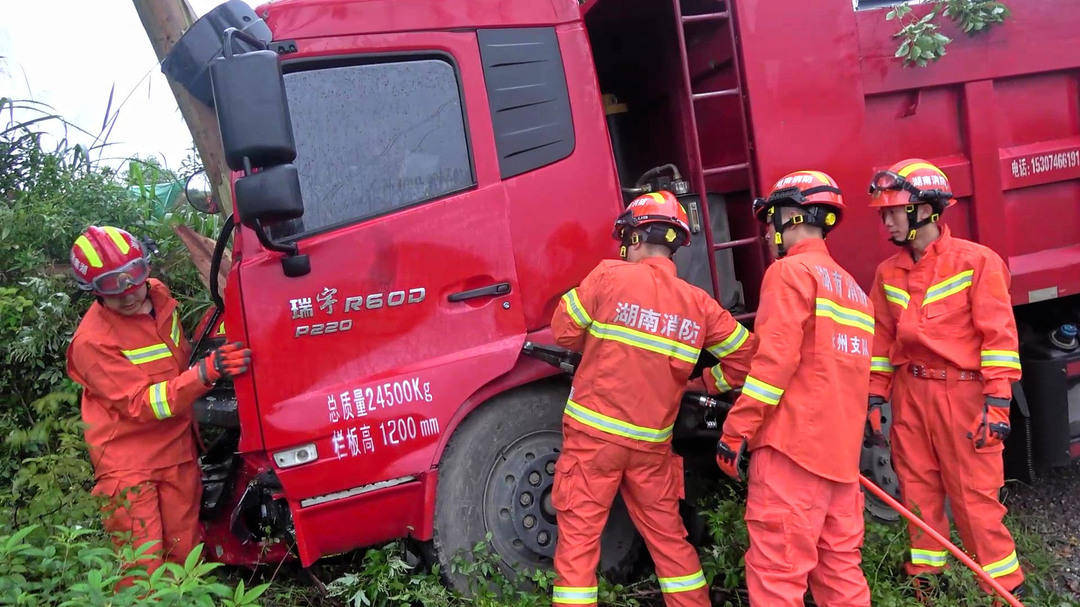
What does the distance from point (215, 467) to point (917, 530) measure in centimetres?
307

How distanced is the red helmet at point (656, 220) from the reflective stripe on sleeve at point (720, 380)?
0.52 metres

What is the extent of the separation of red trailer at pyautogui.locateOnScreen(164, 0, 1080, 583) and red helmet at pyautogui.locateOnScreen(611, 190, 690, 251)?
193 mm

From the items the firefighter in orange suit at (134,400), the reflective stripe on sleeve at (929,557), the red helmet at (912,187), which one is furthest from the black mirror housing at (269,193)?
the reflective stripe on sleeve at (929,557)

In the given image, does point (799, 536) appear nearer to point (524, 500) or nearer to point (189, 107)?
point (524, 500)

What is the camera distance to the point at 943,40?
3.24m

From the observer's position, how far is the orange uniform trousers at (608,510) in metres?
2.88

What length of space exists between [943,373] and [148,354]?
327 cm

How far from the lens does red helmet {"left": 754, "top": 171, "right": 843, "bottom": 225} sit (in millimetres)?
2908

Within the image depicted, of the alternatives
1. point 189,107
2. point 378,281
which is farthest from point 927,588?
point 189,107

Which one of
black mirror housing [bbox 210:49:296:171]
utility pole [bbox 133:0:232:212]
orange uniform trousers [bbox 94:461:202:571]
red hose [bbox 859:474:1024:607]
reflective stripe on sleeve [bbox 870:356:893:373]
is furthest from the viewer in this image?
utility pole [bbox 133:0:232:212]

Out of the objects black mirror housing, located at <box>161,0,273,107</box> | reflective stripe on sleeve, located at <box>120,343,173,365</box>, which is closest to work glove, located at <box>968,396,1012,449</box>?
black mirror housing, located at <box>161,0,273,107</box>

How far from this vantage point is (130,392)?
10.2ft

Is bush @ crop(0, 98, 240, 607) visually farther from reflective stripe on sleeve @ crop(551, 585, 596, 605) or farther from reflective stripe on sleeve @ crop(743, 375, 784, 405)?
reflective stripe on sleeve @ crop(743, 375, 784, 405)

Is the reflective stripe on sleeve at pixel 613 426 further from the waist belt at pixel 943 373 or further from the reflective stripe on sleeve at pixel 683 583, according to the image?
the waist belt at pixel 943 373
